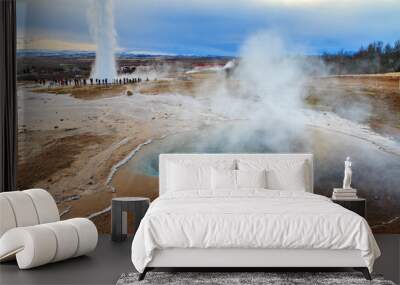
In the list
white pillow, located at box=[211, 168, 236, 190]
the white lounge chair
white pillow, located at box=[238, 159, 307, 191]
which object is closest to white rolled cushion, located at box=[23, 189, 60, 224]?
the white lounge chair

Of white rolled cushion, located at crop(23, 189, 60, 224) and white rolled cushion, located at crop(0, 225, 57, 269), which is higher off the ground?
white rolled cushion, located at crop(23, 189, 60, 224)

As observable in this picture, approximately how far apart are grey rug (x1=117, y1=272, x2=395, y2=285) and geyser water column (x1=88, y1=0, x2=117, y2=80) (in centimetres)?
343

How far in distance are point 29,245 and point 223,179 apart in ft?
7.59

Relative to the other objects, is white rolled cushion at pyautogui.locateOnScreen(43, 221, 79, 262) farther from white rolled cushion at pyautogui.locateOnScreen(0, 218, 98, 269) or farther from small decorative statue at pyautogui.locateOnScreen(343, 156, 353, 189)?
small decorative statue at pyautogui.locateOnScreen(343, 156, 353, 189)

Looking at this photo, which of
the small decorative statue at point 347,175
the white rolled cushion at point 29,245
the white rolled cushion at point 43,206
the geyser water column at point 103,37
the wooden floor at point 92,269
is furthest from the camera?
the geyser water column at point 103,37

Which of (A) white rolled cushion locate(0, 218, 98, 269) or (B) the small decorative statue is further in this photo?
(B) the small decorative statue

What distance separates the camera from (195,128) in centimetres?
813

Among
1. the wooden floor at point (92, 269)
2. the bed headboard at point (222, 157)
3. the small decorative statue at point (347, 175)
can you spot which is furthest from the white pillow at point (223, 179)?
the small decorative statue at point (347, 175)

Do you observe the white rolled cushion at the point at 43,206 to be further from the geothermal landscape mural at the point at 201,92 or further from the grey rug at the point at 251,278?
the geothermal landscape mural at the point at 201,92

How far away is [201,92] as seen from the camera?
820 cm

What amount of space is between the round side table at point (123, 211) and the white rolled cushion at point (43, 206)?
0.85m

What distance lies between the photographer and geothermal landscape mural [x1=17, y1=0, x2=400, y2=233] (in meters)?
8.03

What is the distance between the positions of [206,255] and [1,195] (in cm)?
201

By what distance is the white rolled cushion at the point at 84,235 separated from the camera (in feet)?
19.8
